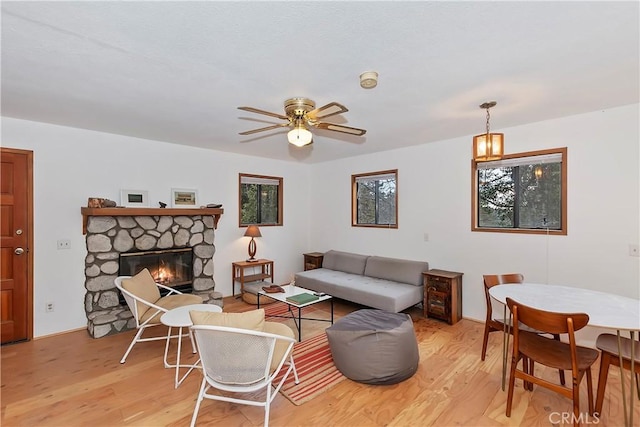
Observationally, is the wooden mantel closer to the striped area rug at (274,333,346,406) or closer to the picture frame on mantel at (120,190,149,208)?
the picture frame on mantel at (120,190,149,208)

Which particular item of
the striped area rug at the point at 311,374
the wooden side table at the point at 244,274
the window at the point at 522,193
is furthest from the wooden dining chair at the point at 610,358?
the wooden side table at the point at 244,274

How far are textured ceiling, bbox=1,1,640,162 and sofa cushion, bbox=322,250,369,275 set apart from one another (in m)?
2.53

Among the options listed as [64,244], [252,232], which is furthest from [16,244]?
[252,232]

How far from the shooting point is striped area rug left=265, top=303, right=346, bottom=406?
2376 millimetres

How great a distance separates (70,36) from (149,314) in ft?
7.92

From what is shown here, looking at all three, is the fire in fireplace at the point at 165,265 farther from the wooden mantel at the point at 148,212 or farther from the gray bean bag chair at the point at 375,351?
the gray bean bag chair at the point at 375,351

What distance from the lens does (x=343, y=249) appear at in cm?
564

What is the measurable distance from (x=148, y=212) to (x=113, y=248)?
600mm

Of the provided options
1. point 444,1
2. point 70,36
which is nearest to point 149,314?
point 70,36

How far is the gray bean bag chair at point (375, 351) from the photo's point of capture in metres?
2.48

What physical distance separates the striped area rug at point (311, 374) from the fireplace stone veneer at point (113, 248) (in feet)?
6.04

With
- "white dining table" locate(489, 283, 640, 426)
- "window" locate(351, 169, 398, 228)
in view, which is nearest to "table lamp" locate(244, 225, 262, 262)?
"window" locate(351, 169, 398, 228)

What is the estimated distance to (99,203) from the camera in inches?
141

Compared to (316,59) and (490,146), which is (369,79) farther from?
(490,146)
